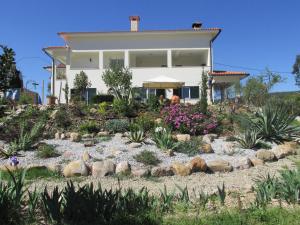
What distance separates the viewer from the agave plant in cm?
1191

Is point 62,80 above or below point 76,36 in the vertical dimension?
below

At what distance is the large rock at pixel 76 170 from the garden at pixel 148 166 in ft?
0.07

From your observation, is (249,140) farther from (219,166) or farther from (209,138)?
(219,166)

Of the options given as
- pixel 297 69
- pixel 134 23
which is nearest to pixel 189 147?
pixel 134 23

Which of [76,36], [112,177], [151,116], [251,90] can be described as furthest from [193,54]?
[112,177]

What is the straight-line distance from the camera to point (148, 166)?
904 cm

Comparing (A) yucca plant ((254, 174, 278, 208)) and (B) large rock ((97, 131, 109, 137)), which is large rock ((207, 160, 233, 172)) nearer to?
(A) yucca plant ((254, 174, 278, 208))

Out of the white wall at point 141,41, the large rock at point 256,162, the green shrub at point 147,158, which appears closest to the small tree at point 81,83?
the white wall at point 141,41

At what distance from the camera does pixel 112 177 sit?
8.27m

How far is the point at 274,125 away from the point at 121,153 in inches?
207

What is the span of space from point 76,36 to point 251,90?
1484 centimetres

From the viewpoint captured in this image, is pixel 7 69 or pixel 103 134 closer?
pixel 7 69

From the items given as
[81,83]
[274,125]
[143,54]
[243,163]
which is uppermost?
[143,54]

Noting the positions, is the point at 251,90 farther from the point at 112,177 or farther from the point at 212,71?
the point at 112,177
